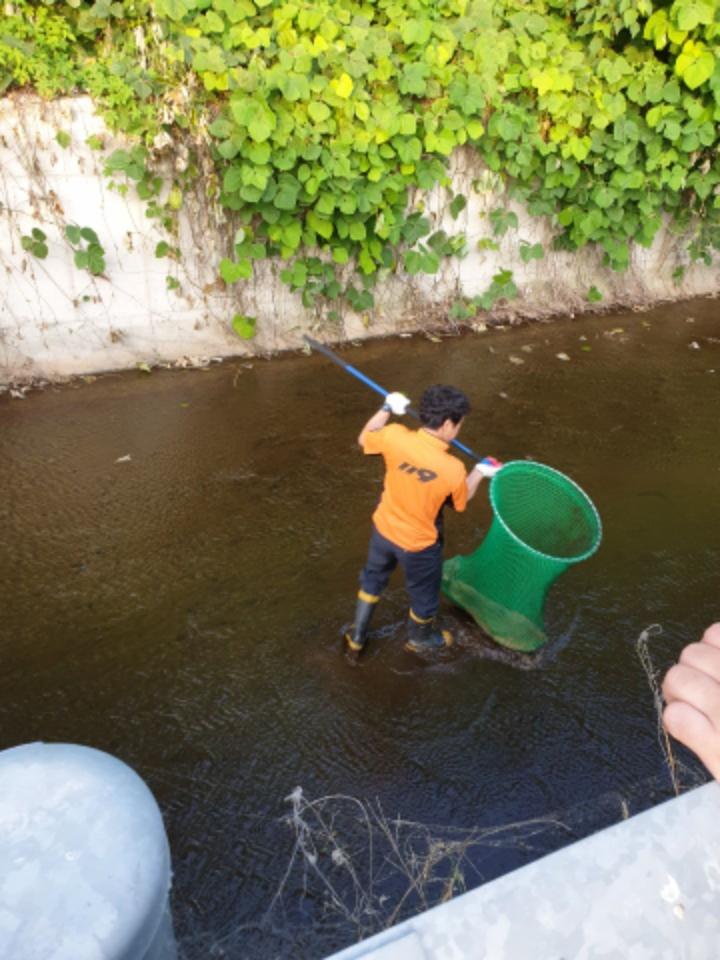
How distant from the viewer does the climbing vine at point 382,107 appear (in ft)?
17.0

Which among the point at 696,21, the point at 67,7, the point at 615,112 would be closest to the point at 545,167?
the point at 615,112

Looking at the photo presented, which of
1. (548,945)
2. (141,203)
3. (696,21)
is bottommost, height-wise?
(548,945)

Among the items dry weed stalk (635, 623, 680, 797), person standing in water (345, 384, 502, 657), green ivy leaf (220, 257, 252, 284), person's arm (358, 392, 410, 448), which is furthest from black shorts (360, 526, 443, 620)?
green ivy leaf (220, 257, 252, 284)

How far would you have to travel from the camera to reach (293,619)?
389 centimetres

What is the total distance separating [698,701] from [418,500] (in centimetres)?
208

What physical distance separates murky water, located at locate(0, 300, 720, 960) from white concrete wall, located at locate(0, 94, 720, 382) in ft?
1.08

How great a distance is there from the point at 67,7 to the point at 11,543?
4.03 meters

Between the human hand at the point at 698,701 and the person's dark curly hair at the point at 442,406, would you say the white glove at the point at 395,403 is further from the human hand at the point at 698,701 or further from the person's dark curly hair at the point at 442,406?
the human hand at the point at 698,701

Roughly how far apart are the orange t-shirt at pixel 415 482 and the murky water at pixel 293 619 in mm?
790

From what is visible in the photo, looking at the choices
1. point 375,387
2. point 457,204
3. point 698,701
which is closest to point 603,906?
point 698,701

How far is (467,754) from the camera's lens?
3.27 meters

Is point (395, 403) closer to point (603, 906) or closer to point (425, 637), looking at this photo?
point (425, 637)

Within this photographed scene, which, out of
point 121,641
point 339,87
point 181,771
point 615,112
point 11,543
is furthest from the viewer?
point 615,112

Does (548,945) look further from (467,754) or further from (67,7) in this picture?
(67,7)
